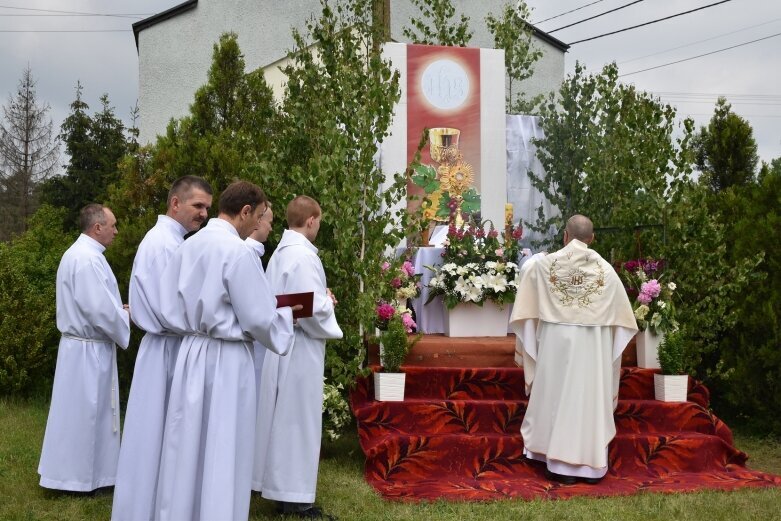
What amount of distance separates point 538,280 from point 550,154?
476 centimetres

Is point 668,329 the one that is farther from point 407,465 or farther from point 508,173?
point 508,173

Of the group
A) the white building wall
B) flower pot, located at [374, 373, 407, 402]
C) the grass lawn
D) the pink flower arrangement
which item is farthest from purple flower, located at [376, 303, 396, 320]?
the white building wall

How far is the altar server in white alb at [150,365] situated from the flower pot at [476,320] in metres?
3.35

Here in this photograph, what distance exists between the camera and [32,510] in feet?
18.3

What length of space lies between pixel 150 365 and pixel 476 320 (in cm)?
407

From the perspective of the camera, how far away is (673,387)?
7266 millimetres

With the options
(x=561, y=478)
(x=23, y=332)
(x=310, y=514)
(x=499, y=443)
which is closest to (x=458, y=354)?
(x=499, y=443)

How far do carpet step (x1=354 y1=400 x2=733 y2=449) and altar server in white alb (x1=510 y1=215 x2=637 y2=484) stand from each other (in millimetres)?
369

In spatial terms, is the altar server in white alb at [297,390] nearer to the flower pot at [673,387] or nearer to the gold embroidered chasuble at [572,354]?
the gold embroidered chasuble at [572,354]

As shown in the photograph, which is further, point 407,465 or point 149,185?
point 149,185

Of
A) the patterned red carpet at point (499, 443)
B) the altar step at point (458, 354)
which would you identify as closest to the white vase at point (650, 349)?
the patterned red carpet at point (499, 443)

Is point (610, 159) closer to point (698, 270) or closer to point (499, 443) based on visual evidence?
point (698, 270)

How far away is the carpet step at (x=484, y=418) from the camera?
684 cm

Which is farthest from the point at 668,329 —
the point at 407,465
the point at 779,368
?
the point at 407,465
